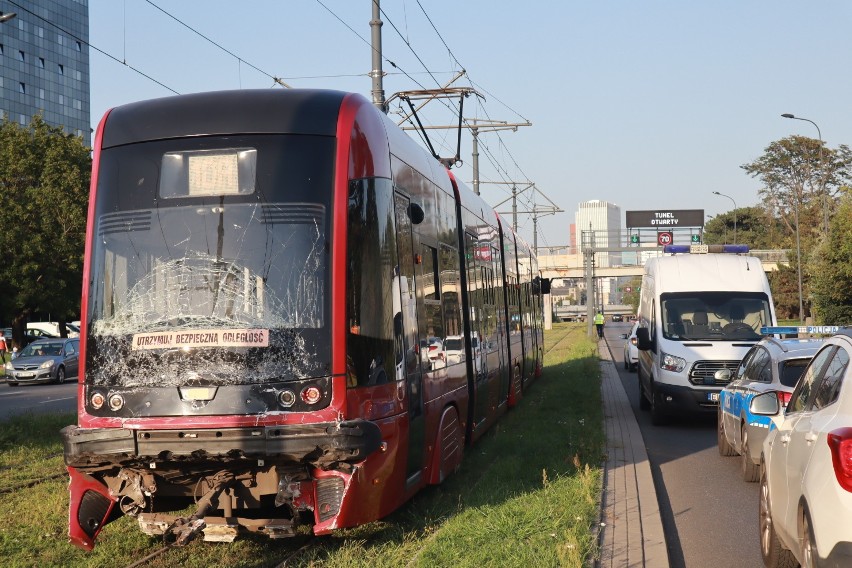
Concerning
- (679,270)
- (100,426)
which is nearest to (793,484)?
(100,426)

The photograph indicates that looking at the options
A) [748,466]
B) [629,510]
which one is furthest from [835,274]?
[629,510]

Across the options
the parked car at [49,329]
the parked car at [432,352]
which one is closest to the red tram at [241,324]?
the parked car at [432,352]

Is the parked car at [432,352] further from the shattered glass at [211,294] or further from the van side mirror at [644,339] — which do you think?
the van side mirror at [644,339]

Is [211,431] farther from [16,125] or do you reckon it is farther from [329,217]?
[16,125]

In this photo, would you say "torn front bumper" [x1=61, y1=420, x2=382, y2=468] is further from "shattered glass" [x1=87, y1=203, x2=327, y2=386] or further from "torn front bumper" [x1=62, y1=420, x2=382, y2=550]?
"shattered glass" [x1=87, y1=203, x2=327, y2=386]

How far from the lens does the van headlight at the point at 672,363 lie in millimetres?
16203

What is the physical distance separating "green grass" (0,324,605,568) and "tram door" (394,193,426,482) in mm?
647

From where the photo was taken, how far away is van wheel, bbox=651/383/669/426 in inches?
650

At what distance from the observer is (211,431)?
705 centimetres

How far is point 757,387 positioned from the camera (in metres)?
11.4

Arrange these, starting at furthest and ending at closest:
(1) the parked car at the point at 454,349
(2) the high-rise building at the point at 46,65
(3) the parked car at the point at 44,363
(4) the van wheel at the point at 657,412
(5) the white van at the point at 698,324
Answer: (2) the high-rise building at the point at 46,65
(3) the parked car at the point at 44,363
(4) the van wheel at the point at 657,412
(5) the white van at the point at 698,324
(1) the parked car at the point at 454,349

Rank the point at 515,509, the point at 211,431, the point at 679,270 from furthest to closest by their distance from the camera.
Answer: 1. the point at 679,270
2. the point at 515,509
3. the point at 211,431

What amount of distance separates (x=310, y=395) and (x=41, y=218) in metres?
45.6

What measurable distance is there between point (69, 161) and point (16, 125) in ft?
12.2
